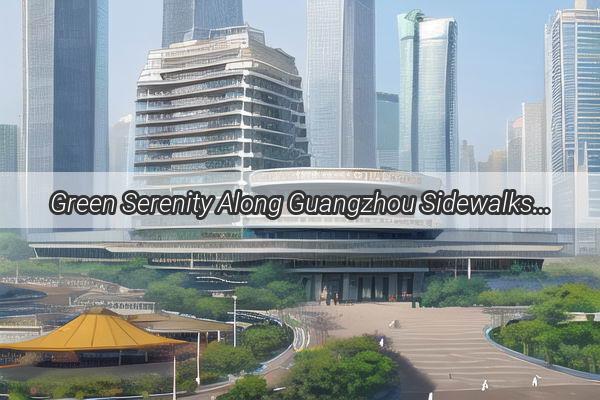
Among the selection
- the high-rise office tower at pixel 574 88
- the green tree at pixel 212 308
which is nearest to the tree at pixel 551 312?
the green tree at pixel 212 308

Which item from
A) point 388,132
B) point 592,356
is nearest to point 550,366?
point 592,356

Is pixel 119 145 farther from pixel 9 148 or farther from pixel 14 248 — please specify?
pixel 14 248

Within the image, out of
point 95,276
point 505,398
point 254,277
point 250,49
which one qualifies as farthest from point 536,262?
point 95,276

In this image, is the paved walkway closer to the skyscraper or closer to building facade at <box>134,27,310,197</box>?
building facade at <box>134,27,310,197</box>

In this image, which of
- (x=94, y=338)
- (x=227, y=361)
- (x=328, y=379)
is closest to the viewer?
(x=328, y=379)

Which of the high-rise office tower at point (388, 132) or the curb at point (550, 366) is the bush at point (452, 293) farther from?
the high-rise office tower at point (388, 132)
